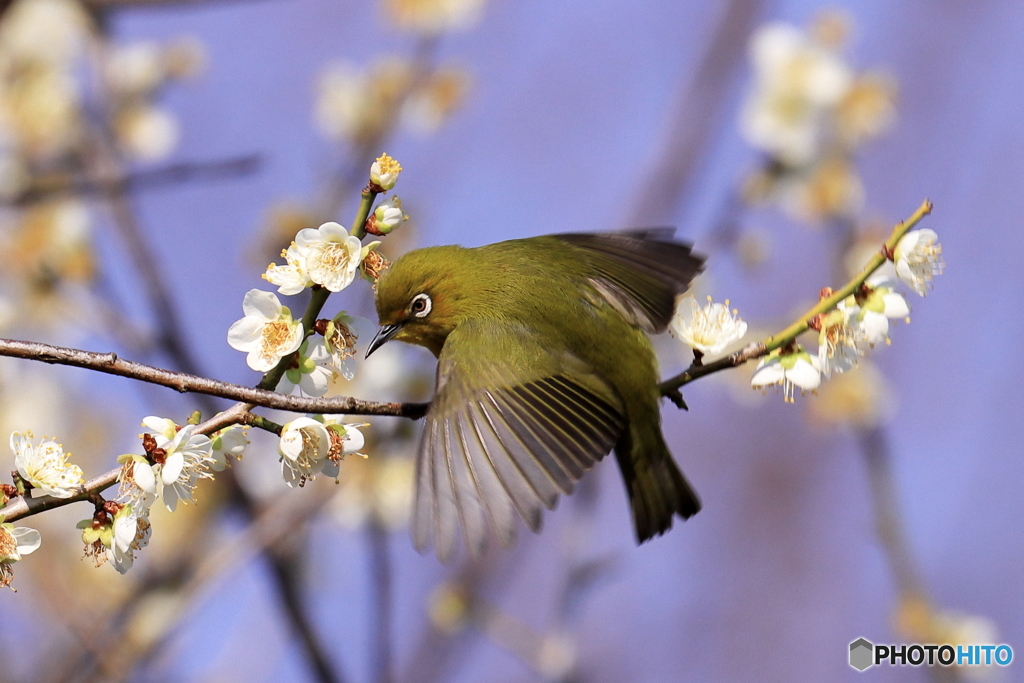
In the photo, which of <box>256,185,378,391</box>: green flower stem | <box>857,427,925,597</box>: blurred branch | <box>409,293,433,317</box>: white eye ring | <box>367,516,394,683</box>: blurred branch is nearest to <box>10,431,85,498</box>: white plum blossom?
<box>256,185,378,391</box>: green flower stem

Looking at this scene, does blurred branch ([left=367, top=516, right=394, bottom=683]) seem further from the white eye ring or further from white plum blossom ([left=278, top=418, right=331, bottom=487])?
white plum blossom ([left=278, top=418, right=331, bottom=487])

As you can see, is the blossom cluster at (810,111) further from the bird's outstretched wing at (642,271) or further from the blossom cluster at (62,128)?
the blossom cluster at (62,128)

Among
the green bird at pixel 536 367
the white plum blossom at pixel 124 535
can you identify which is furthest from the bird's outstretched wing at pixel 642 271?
the white plum blossom at pixel 124 535

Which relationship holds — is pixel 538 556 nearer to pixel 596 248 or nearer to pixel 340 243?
pixel 596 248

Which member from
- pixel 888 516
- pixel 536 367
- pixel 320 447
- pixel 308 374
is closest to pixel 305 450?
pixel 320 447

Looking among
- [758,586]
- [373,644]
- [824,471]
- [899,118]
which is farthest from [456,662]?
[899,118]

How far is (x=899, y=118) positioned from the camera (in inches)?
312

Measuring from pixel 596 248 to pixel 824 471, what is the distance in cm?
621

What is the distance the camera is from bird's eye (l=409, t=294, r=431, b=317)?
2350 millimetres

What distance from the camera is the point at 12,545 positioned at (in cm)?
150

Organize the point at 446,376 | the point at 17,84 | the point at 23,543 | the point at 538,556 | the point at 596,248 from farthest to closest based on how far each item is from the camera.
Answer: the point at 538,556
the point at 17,84
the point at 596,248
the point at 446,376
the point at 23,543

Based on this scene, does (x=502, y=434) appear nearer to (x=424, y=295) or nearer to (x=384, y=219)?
(x=384, y=219)

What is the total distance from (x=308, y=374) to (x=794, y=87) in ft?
10.1

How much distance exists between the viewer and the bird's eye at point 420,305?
7.71ft
